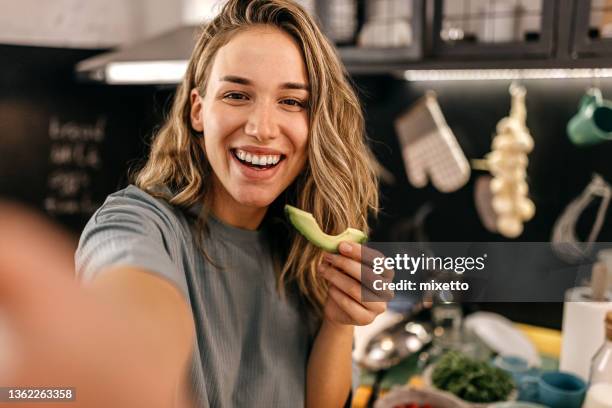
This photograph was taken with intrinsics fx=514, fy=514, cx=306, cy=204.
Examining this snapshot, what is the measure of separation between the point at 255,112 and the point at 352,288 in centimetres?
28

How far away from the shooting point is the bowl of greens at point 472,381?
1143mm

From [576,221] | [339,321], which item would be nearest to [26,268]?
[339,321]

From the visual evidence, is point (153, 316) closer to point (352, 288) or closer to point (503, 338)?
point (352, 288)

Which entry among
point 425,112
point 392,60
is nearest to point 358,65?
point 392,60

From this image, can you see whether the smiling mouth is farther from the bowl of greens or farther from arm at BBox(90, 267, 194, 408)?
the bowl of greens

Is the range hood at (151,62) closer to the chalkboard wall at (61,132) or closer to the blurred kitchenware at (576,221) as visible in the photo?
the chalkboard wall at (61,132)

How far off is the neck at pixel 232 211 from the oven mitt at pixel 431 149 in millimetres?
1042

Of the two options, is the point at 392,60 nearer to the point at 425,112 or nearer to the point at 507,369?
the point at 425,112

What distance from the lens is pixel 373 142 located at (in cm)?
189

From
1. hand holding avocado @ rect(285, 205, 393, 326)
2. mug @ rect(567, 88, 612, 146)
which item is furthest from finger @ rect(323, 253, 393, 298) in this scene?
mug @ rect(567, 88, 612, 146)

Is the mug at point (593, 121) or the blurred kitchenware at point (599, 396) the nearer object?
the blurred kitchenware at point (599, 396)

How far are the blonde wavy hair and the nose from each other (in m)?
0.07

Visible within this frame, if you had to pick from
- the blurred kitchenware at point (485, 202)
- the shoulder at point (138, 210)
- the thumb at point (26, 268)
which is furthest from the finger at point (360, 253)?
the blurred kitchenware at point (485, 202)

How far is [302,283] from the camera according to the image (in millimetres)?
899
